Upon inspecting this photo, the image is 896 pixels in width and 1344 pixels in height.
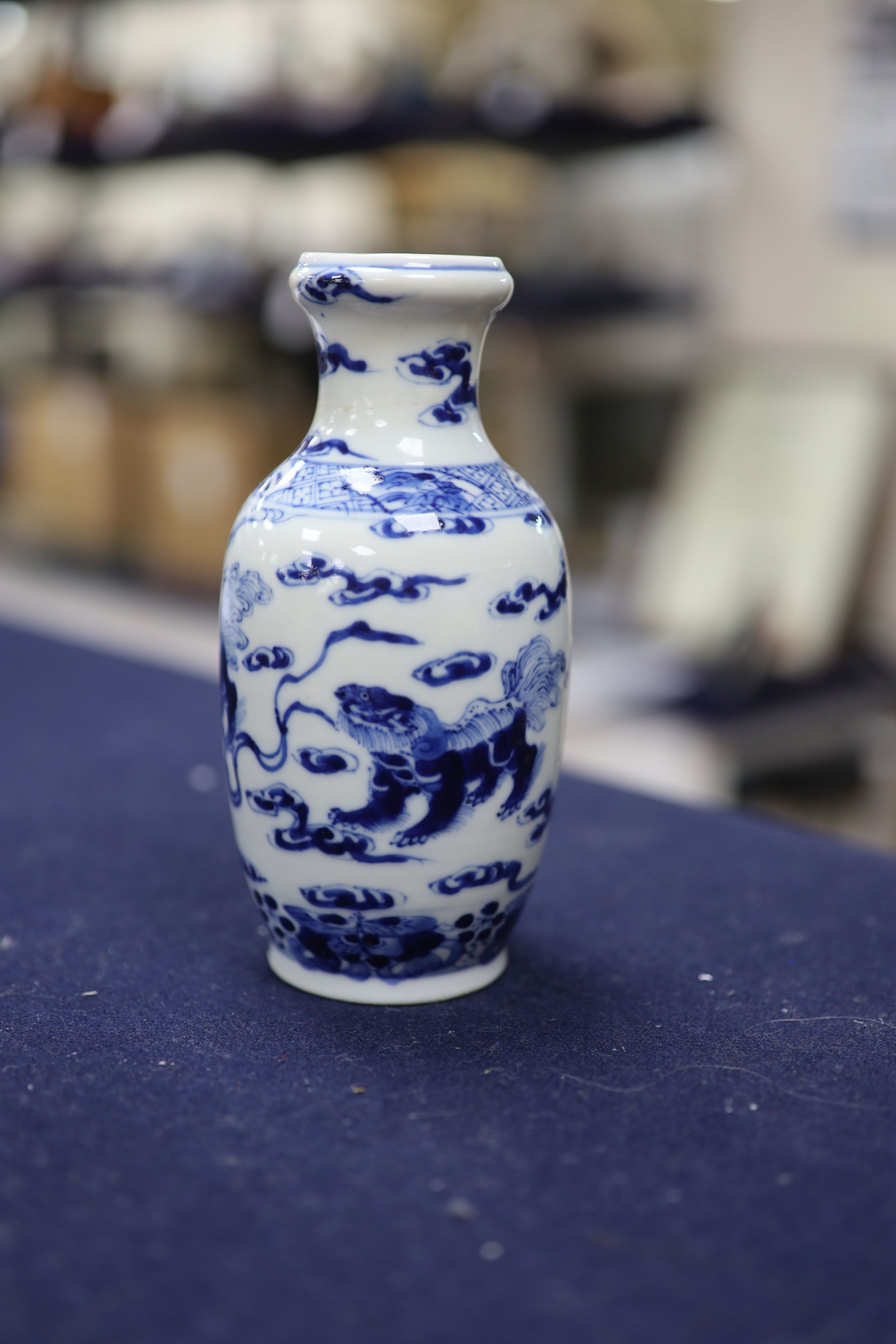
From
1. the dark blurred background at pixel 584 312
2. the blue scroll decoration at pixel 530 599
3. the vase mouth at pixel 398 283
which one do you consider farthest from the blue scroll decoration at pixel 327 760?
the dark blurred background at pixel 584 312

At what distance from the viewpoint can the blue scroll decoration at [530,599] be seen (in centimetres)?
70

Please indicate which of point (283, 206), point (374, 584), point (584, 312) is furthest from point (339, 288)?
point (283, 206)

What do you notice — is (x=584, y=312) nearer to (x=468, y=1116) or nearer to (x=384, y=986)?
(x=384, y=986)

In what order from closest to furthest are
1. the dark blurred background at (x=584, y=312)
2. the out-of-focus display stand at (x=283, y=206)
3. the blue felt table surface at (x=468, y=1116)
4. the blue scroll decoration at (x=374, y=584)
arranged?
1. the blue felt table surface at (x=468, y=1116)
2. the blue scroll decoration at (x=374, y=584)
3. the dark blurred background at (x=584, y=312)
4. the out-of-focus display stand at (x=283, y=206)

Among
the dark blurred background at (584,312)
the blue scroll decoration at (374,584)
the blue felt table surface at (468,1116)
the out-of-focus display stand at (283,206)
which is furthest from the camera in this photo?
the out-of-focus display stand at (283,206)

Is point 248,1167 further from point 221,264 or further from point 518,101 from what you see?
point 221,264

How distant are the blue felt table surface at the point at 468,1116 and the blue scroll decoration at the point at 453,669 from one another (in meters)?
0.20

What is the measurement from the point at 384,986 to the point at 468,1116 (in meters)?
0.14

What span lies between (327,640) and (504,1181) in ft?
0.91

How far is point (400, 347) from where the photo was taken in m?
0.72

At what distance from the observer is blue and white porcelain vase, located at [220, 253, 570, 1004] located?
0.69m

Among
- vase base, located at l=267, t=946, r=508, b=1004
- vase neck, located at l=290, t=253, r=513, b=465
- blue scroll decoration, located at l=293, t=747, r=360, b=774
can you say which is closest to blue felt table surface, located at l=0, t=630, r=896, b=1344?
vase base, located at l=267, t=946, r=508, b=1004

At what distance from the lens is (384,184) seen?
8.34 ft

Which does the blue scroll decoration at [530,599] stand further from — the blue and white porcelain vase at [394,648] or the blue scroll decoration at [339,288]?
the blue scroll decoration at [339,288]
